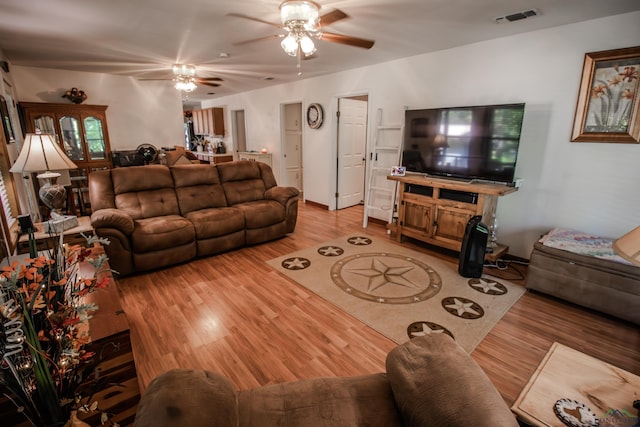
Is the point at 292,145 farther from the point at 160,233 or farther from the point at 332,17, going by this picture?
the point at 332,17

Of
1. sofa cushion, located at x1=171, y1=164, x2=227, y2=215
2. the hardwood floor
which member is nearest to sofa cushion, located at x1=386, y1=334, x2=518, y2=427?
the hardwood floor

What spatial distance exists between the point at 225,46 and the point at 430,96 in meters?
2.68

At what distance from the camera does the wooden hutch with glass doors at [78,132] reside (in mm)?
4707

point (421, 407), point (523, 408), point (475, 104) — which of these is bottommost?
point (523, 408)

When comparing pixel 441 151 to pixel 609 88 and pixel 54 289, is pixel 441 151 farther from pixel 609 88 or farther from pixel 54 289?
pixel 54 289

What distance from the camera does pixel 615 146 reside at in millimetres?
2840

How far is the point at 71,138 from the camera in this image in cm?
504

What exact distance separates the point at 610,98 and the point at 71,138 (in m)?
7.16

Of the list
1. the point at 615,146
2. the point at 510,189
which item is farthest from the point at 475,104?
the point at 615,146

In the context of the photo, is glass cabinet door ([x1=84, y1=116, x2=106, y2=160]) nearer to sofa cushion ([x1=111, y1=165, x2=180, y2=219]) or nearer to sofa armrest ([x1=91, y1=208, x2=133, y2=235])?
sofa cushion ([x1=111, y1=165, x2=180, y2=219])

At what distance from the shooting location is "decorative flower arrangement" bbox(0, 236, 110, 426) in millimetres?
756

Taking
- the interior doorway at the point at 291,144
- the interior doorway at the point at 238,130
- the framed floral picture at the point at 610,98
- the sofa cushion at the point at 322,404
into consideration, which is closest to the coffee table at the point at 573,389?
the sofa cushion at the point at 322,404

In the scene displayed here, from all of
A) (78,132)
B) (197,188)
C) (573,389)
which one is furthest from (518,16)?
(78,132)

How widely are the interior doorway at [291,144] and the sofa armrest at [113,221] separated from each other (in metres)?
3.98
